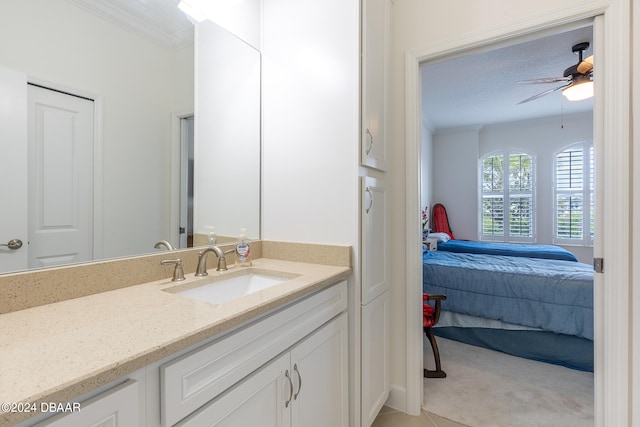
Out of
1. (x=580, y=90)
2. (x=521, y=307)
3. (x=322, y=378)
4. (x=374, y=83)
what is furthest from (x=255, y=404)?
(x=580, y=90)

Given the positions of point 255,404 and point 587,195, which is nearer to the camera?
point 255,404

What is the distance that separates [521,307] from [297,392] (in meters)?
2.28

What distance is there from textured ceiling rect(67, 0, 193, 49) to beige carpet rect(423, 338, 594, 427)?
2406mm

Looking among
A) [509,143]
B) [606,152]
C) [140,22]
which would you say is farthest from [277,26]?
[509,143]

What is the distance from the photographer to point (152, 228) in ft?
4.07

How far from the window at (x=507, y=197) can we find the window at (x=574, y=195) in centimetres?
38

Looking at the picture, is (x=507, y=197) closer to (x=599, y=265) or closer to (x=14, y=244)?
(x=599, y=265)

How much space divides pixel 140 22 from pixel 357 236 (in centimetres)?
127

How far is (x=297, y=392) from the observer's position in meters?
1.05

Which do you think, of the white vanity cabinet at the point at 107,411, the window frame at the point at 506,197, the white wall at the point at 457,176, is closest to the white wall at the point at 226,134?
the white vanity cabinet at the point at 107,411

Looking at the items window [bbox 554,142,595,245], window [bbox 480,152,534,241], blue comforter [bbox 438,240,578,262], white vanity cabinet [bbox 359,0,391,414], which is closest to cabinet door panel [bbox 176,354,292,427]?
white vanity cabinet [bbox 359,0,391,414]

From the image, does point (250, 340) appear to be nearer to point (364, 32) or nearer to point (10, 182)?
point (10, 182)

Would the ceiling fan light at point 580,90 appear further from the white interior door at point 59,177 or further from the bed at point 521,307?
the white interior door at point 59,177

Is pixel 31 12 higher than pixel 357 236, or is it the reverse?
pixel 31 12
